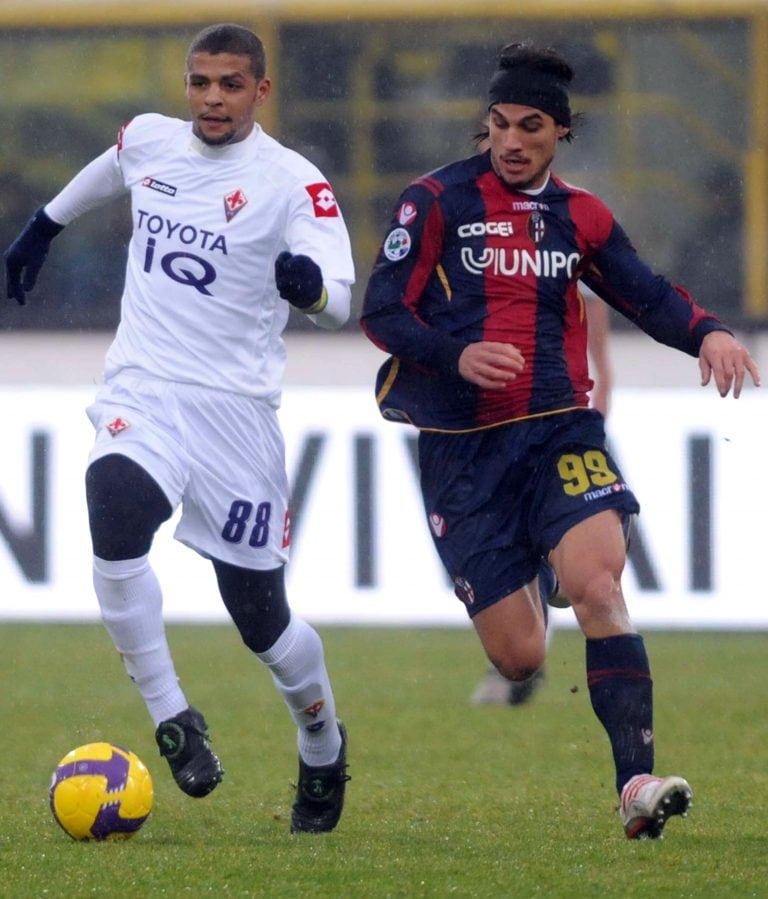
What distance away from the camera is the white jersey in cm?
554

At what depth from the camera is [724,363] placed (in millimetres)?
5289

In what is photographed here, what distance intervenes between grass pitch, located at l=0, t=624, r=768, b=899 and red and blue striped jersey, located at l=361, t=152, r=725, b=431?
1211mm

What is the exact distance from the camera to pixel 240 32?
5.65 meters

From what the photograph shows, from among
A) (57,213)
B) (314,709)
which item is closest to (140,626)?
(314,709)

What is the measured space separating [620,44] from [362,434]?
386 cm

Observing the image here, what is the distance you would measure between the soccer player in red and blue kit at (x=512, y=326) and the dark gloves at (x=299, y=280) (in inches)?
14.4

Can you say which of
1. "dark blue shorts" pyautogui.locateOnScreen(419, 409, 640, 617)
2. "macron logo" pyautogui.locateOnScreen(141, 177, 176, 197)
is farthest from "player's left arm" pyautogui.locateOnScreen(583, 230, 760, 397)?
"macron logo" pyautogui.locateOnScreen(141, 177, 176, 197)

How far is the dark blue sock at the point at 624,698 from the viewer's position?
16.7 ft

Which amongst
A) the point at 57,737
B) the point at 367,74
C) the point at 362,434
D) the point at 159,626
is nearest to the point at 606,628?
the point at 159,626

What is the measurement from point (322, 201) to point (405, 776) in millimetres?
2123

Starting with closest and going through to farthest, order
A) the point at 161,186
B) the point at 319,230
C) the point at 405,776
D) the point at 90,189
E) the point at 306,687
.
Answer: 1. the point at 319,230
2. the point at 306,687
3. the point at 161,186
4. the point at 90,189
5. the point at 405,776

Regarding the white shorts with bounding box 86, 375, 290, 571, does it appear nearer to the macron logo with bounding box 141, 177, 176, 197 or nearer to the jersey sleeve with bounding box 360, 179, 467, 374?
the jersey sleeve with bounding box 360, 179, 467, 374

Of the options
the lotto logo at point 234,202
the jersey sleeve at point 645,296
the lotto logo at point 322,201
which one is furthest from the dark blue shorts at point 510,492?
the lotto logo at point 234,202

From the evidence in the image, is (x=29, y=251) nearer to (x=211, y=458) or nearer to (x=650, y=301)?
(x=211, y=458)
